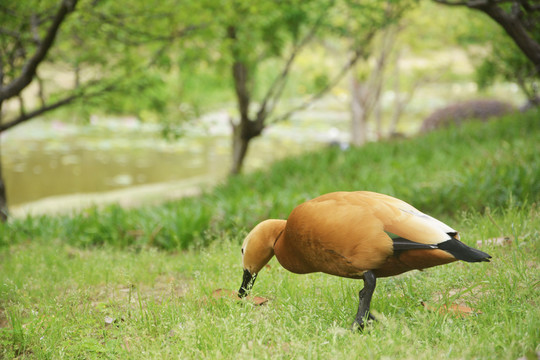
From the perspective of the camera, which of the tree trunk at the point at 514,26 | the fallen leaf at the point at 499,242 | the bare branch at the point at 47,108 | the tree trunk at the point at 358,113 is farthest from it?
the tree trunk at the point at 358,113

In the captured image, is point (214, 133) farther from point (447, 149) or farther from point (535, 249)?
point (535, 249)

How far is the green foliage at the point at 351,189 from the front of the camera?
5.52m

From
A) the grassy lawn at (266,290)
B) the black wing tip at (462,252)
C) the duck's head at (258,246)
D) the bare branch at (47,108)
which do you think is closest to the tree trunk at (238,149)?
the bare branch at (47,108)

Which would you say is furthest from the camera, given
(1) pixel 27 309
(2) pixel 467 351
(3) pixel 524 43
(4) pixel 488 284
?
(3) pixel 524 43

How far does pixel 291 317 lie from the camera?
8.77 feet

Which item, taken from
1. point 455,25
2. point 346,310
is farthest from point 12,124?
point 455,25

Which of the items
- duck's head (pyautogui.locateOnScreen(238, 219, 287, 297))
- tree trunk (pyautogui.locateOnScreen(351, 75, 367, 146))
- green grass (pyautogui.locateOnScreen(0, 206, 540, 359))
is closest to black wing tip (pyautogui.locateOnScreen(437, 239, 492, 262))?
green grass (pyautogui.locateOnScreen(0, 206, 540, 359))

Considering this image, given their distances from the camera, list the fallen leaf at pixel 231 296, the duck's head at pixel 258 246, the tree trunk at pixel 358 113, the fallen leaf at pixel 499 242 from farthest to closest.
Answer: the tree trunk at pixel 358 113
the fallen leaf at pixel 499 242
the fallen leaf at pixel 231 296
the duck's head at pixel 258 246

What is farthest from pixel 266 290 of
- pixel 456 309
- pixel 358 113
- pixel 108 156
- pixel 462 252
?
pixel 108 156

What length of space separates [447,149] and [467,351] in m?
6.30

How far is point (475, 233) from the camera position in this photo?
13.1 feet

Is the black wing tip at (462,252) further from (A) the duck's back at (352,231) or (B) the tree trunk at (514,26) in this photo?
(B) the tree trunk at (514,26)

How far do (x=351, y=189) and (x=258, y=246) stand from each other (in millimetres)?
3850

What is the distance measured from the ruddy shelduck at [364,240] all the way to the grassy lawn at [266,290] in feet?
0.86
